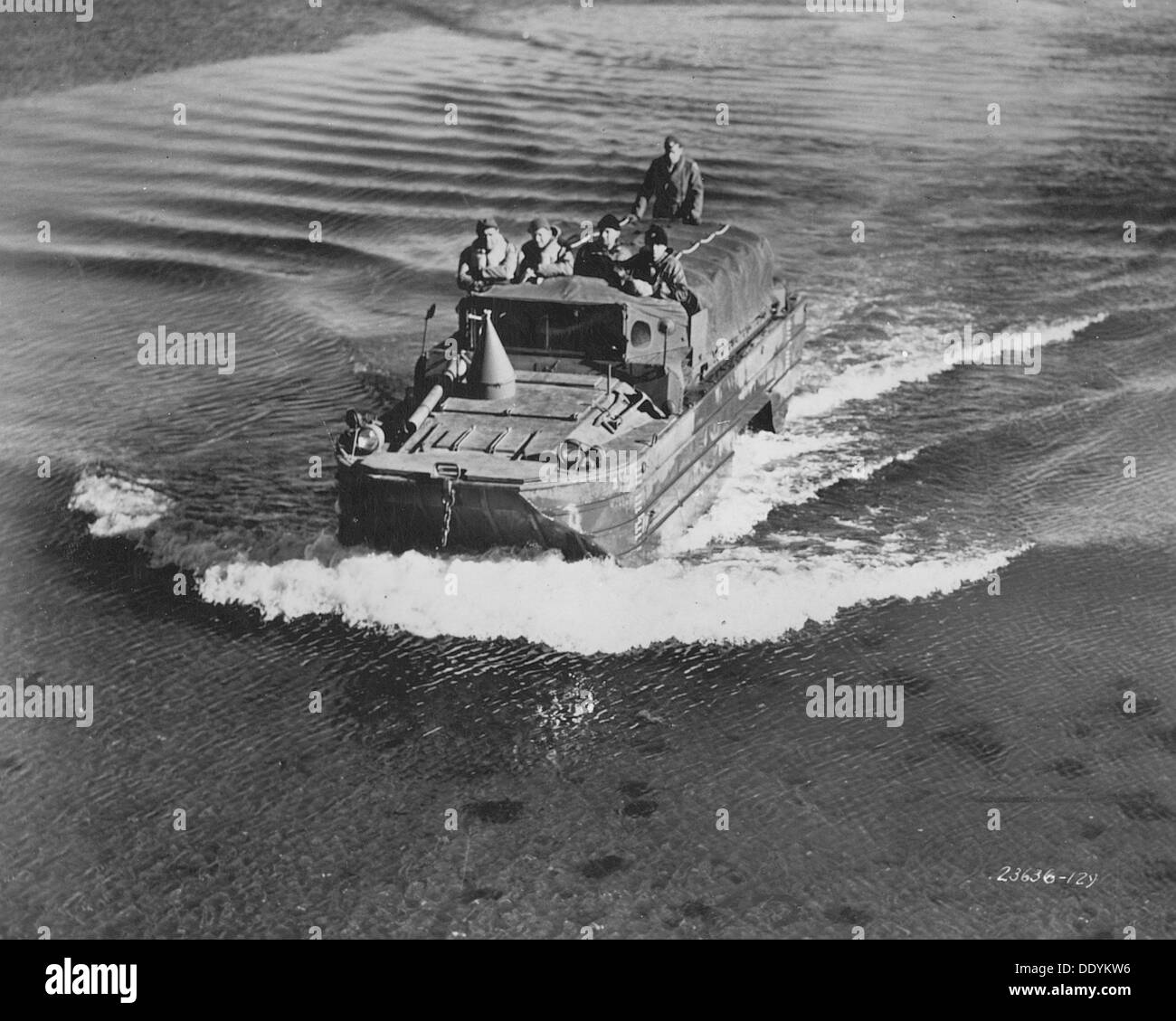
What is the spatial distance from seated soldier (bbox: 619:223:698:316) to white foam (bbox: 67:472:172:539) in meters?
5.15

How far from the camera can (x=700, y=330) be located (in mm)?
17141

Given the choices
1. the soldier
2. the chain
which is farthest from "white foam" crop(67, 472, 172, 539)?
the soldier

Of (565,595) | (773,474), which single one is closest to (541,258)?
(773,474)

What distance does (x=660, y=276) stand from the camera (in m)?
17.1

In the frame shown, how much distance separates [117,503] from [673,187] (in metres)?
6.99

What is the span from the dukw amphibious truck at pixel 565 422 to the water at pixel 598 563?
1.46ft

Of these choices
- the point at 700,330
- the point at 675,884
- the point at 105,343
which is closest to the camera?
the point at 675,884

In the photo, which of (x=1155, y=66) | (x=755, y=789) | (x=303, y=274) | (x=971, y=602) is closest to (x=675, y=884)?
(x=755, y=789)

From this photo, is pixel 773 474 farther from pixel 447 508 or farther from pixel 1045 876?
pixel 1045 876

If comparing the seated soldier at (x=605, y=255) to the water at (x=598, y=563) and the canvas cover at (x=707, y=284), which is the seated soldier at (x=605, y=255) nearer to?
the canvas cover at (x=707, y=284)

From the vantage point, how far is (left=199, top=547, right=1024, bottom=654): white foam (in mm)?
14750

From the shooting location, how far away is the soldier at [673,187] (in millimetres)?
19375

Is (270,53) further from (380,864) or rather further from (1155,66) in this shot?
(380,864)

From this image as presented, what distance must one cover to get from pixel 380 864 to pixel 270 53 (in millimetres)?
19863
